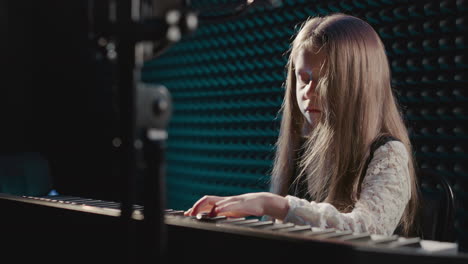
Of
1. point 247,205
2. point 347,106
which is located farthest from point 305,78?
point 247,205

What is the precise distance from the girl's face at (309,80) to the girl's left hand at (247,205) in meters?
0.35

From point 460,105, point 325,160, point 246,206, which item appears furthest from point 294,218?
point 460,105

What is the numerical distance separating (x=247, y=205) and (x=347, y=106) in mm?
427

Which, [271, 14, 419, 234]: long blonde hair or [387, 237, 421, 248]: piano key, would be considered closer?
[387, 237, 421, 248]: piano key

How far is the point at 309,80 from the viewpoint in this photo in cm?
117

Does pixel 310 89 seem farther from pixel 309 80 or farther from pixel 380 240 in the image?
pixel 380 240

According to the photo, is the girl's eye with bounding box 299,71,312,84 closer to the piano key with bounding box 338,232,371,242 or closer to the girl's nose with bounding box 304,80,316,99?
the girl's nose with bounding box 304,80,316,99

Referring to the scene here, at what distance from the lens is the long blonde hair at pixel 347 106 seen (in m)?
1.14

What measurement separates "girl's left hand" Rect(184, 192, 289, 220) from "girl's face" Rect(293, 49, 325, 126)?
1.16 ft

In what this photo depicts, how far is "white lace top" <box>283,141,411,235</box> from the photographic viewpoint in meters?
0.90

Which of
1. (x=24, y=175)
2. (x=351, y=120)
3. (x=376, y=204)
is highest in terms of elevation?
(x=351, y=120)

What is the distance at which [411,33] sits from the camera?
182 centimetres

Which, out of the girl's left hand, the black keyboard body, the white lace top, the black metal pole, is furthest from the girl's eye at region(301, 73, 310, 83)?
the black metal pole

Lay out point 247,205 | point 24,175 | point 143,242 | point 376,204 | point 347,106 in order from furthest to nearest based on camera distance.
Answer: point 24,175 → point 347,106 → point 376,204 → point 247,205 → point 143,242
